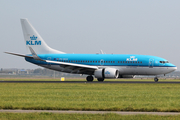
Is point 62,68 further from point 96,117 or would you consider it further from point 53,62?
point 96,117

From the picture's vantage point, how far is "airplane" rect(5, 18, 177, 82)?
2063 inches

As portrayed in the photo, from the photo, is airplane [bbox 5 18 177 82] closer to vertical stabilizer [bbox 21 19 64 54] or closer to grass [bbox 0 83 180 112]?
vertical stabilizer [bbox 21 19 64 54]

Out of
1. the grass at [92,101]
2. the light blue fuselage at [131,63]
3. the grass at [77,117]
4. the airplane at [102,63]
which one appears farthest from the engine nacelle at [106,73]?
the grass at [77,117]

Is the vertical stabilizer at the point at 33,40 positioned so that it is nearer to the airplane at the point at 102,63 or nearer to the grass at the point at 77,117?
the airplane at the point at 102,63

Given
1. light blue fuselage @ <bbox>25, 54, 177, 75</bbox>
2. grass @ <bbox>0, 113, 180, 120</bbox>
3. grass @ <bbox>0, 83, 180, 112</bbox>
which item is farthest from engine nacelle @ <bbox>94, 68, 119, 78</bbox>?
grass @ <bbox>0, 113, 180, 120</bbox>

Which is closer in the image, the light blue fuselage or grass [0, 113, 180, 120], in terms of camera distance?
grass [0, 113, 180, 120]

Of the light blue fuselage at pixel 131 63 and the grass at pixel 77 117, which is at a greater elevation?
the light blue fuselage at pixel 131 63

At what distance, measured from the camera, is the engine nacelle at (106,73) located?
168 feet

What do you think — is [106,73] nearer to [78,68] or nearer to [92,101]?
[78,68]

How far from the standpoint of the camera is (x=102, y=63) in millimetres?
54188

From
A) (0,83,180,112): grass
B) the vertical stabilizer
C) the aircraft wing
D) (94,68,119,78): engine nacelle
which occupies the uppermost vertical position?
the vertical stabilizer

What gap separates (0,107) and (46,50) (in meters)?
40.5

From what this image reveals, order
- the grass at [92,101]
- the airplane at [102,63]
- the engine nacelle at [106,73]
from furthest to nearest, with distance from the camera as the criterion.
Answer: the airplane at [102,63] → the engine nacelle at [106,73] → the grass at [92,101]

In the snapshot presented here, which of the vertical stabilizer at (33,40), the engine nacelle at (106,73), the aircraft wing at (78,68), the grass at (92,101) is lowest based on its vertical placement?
the grass at (92,101)
